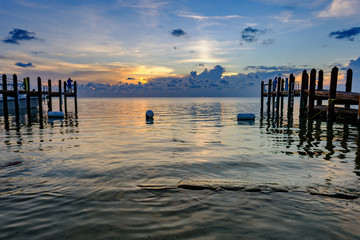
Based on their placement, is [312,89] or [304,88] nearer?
[312,89]

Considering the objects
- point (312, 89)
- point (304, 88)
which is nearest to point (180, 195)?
point (312, 89)

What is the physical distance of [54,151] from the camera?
9359 mm

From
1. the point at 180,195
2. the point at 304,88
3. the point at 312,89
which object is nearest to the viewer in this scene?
the point at 180,195

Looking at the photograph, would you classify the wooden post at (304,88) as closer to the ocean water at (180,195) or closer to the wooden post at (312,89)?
the wooden post at (312,89)

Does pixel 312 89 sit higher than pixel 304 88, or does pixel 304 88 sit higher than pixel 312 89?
pixel 304 88

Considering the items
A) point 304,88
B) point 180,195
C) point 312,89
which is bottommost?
point 180,195

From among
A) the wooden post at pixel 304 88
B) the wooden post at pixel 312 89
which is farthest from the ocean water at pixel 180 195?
the wooden post at pixel 304 88

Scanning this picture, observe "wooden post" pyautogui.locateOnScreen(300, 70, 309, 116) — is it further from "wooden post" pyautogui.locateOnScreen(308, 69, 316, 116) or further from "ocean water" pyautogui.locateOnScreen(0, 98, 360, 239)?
"ocean water" pyautogui.locateOnScreen(0, 98, 360, 239)

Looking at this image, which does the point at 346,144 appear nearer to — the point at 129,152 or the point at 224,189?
the point at 224,189

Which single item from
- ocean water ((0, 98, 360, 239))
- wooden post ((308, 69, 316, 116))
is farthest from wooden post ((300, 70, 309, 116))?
ocean water ((0, 98, 360, 239))

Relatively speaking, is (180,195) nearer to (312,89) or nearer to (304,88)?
(312,89)

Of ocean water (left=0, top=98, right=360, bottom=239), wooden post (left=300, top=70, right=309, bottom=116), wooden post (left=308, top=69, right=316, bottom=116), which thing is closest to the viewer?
ocean water (left=0, top=98, right=360, bottom=239)

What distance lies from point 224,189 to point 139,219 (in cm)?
207

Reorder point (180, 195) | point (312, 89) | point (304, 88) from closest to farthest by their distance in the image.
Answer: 1. point (180, 195)
2. point (312, 89)
3. point (304, 88)
